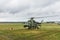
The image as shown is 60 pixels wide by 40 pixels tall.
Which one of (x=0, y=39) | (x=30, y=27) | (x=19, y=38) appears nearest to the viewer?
(x=0, y=39)

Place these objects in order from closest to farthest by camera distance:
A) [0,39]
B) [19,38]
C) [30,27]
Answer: [0,39] → [19,38] → [30,27]

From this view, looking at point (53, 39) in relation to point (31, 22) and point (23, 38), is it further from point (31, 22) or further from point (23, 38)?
point (31, 22)

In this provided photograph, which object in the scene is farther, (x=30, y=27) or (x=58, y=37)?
(x=30, y=27)

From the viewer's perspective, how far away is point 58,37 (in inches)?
1607

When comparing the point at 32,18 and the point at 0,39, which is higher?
the point at 32,18

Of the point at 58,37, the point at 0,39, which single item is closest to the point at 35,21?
the point at 58,37

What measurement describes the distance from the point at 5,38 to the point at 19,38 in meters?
2.77

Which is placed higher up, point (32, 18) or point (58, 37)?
point (32, 18)

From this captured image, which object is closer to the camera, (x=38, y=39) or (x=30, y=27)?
(x=38, y=39)

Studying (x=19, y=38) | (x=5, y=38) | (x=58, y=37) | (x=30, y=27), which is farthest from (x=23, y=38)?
(x=30, y=27)

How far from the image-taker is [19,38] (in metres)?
38.7

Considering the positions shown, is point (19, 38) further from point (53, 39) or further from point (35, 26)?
point (35, 26)

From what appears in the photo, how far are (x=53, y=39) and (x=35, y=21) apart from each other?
26.4m

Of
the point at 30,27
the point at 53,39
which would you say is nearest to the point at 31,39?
the point at 53,39
